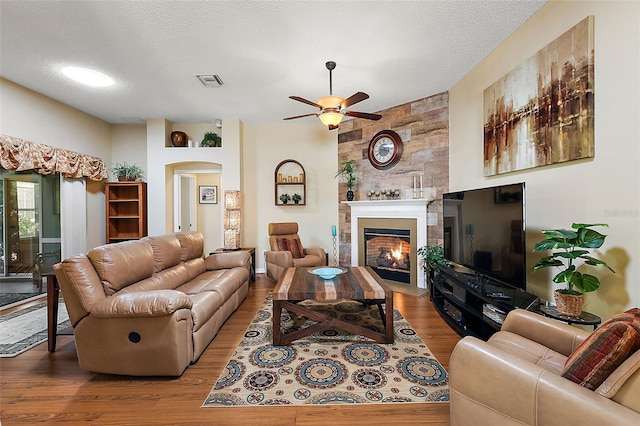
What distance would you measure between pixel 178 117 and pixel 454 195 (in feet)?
15.3

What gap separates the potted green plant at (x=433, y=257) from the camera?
342cm

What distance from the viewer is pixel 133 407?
166 cm

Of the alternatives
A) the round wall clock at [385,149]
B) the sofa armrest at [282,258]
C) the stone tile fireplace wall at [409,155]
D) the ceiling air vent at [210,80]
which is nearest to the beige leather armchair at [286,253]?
Result: the sofa armrest at [282,258]

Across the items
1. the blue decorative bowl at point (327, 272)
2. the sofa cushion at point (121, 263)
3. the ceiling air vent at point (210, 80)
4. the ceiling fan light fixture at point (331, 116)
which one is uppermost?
the ceiling air vent at point (210, 80)

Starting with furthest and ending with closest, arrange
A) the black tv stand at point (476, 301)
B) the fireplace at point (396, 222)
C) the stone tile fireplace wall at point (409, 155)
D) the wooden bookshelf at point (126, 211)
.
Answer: the wooden bookshelf at point (126, 211), the fireplace at point (396, 222), the stone tile fireplace wall at point (409, 155), the black tv stand at point (476, 301)

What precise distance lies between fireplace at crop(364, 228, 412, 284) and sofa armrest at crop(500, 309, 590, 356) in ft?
8.40

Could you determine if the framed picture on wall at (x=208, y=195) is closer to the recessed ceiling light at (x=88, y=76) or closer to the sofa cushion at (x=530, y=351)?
the recessed ceiling light at (x=88, y=76)

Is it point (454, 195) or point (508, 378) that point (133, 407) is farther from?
point (454, 195)

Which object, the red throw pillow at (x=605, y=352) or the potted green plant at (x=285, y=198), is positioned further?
the potted green plant at (x=285, y=198)

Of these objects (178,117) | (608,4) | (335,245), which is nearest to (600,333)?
(608,4)

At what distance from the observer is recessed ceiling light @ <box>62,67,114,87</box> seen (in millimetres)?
3209

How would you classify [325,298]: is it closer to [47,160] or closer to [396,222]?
[396,222]

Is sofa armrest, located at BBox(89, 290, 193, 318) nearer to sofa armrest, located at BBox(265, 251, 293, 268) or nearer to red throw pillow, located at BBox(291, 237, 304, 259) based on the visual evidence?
sofa armrest, located at BBox(265, 251, 293, 268)

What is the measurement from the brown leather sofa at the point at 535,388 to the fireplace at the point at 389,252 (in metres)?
2.75
